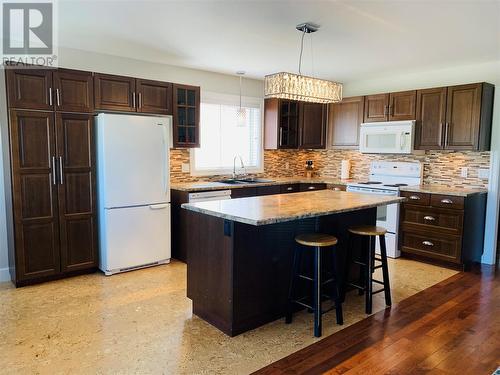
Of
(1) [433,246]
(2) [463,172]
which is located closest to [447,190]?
(2) [463,172]

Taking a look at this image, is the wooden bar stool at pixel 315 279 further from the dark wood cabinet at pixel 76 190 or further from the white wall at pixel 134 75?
the white wall at pixel 134 75

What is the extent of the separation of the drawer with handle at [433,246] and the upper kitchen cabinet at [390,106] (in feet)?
5.12

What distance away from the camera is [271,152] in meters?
6.09

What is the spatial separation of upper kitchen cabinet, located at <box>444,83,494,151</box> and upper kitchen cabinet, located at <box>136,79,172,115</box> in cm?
340

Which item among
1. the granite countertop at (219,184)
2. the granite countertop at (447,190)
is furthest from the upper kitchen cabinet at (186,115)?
the granite countertop at (447,190)

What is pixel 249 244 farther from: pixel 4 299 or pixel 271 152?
pixel 271 152

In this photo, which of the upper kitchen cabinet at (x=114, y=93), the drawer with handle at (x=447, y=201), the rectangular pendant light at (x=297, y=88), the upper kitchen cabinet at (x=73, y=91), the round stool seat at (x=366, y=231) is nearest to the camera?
the rectangular pendant light at (x=297, y=88)

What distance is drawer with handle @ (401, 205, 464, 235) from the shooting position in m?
4.24

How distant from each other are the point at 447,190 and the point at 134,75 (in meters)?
4.00

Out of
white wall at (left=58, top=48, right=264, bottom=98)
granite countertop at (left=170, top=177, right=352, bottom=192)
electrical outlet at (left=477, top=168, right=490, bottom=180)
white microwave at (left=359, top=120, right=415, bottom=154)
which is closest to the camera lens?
white wall at (left=58, top=48, right=264, bottom=98)

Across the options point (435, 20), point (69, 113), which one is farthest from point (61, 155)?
point (435, 20)

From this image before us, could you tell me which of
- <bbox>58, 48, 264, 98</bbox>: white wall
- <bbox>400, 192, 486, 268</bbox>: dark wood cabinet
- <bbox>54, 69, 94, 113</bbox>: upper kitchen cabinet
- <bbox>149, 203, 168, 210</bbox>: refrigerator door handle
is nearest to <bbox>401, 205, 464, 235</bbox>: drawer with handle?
<bbox>400, 192, 486, 268</bbox>: dark wood cabinet

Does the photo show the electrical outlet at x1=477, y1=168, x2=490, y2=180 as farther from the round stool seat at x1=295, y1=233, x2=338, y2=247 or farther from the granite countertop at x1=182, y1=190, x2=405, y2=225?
the round stool seat at x1=295, y1=233, x2=338, y2=247

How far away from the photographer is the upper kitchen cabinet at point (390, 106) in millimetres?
4918
